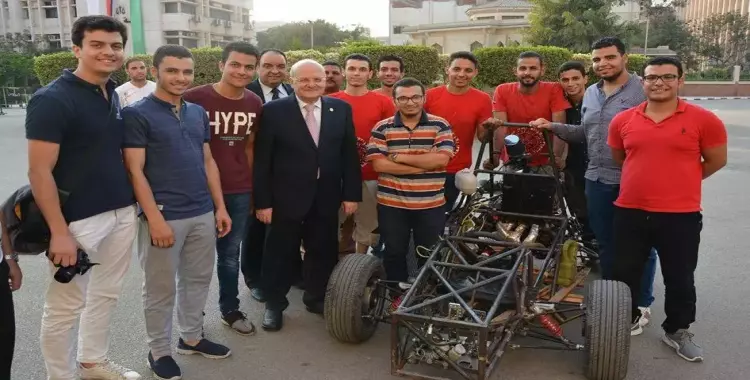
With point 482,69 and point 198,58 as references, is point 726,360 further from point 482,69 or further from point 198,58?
point 198,58

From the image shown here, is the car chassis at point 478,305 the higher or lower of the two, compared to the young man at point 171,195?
lower

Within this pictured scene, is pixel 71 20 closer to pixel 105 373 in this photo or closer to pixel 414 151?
pixel 414 151

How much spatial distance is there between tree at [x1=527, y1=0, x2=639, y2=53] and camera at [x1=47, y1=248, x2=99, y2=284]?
3310 cm

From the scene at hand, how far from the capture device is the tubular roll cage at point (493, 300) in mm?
3201

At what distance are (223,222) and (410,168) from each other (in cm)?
136

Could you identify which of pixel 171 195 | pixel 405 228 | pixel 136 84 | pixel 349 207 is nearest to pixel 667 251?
pixel 405 228

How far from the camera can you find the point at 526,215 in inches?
189

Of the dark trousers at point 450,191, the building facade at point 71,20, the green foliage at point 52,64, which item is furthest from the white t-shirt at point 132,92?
Answer: the building facade at point 71,20

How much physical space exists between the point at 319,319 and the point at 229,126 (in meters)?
1.64

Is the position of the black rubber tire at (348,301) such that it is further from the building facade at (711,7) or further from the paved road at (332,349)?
the building facade at (711,7)

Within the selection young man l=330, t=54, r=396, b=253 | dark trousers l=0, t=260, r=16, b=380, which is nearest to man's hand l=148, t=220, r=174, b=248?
dark trousers l=0, t=260, r=16, b=380

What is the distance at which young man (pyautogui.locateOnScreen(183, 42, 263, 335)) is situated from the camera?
402 centimetres

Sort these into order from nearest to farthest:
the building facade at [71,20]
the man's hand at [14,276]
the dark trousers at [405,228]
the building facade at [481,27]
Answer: the man's hand at [14,276] → the dark trousers at [405,228] → the building facade at [481,27] → the building facade at [71,20]

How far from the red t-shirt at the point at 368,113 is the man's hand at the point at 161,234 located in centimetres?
210
